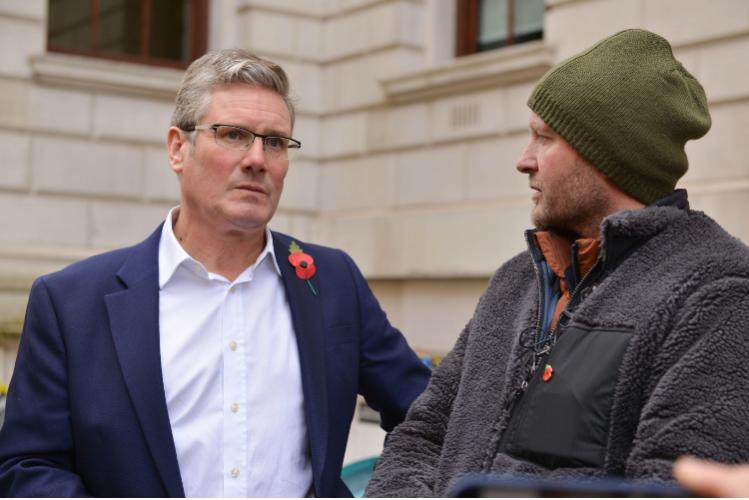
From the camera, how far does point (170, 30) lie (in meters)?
13.2

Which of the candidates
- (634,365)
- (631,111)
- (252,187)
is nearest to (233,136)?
(252,187)

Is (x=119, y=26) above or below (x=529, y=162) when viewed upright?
above

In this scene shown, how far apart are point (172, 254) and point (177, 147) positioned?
353 mm

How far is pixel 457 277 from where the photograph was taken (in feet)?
36.7

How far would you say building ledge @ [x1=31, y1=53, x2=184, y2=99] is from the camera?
38.2 feet

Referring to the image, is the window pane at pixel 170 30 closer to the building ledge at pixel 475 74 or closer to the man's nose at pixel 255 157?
the building ledge at pixel 475 74

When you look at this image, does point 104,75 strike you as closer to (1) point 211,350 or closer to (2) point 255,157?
(2) point 255,157

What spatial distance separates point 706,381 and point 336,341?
4.71ft

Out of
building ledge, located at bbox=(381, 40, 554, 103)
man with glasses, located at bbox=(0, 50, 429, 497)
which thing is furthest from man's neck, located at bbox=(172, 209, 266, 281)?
building ledge, located at bbox=(381, 40, 554, 103)

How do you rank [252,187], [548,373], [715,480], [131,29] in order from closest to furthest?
[715,480] → [548,373] → [252,187] → [131,29]

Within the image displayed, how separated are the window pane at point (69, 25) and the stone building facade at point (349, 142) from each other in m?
0.48

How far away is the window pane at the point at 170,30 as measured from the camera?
42.8 feet

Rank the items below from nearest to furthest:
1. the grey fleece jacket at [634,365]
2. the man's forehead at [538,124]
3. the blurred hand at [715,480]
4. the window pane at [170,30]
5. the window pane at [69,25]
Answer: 1. the blurred hand at [715,480]
2. the grey fleece jacket at [634,365]
3. the man's forehead at [538,124]
4. the window pane at [69,25]
5. the window pane at [170,30]

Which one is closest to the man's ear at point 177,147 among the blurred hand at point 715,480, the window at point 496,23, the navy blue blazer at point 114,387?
the navy blue blazer at point 114,387
